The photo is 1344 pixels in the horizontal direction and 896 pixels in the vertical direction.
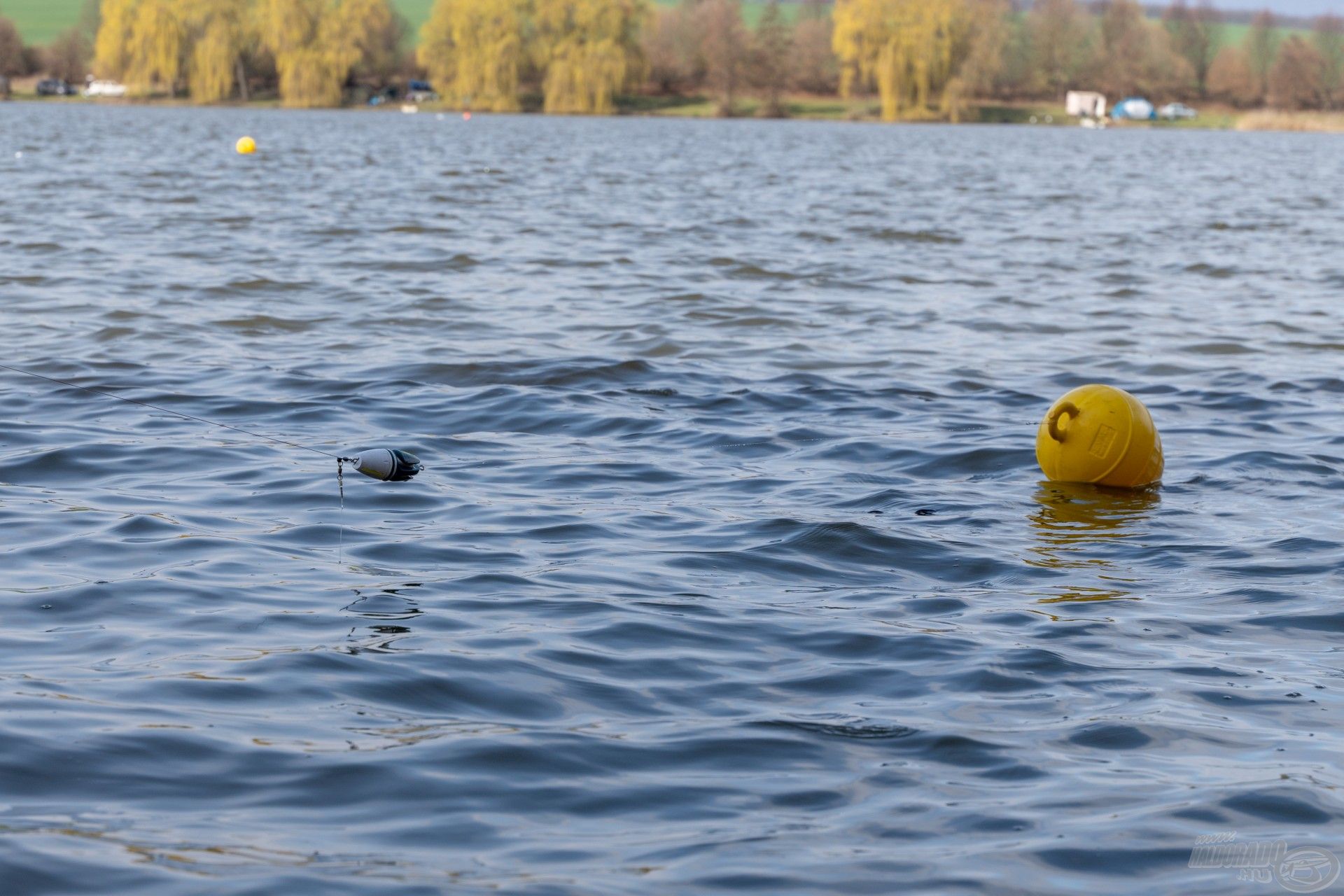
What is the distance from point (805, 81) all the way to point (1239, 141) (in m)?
47.1

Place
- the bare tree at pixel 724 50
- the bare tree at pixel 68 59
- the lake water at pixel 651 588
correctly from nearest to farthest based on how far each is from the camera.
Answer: the lake water at pixel 651 588
the bare tree at pixel 724 50
the bare tree at pixel 68 59

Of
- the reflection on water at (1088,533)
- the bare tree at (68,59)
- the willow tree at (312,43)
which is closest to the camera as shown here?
the reflection on water at (1088,533)

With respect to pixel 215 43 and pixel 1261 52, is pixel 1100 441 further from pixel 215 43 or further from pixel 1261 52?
pixel 1261 52

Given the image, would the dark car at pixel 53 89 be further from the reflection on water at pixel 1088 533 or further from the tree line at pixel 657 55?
the reflection on water at pixel 1088 533

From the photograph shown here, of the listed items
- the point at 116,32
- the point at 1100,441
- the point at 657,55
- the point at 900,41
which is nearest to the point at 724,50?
the point at 657,55

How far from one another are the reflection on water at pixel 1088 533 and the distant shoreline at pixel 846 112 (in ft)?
299

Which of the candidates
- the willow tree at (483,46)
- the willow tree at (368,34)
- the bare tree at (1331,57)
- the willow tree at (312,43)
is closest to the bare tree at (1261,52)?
the bare tree at (1331,57)

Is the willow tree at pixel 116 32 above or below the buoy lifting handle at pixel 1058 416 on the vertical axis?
above

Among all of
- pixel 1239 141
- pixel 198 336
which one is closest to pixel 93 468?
pixel 198 336

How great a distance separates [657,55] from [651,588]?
365ft

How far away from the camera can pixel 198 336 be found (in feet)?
41.8

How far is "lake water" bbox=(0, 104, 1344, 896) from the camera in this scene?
439cm

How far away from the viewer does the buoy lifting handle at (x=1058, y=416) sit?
27.9 feet

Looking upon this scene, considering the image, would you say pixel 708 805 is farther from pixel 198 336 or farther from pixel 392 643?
pixel 198 336
